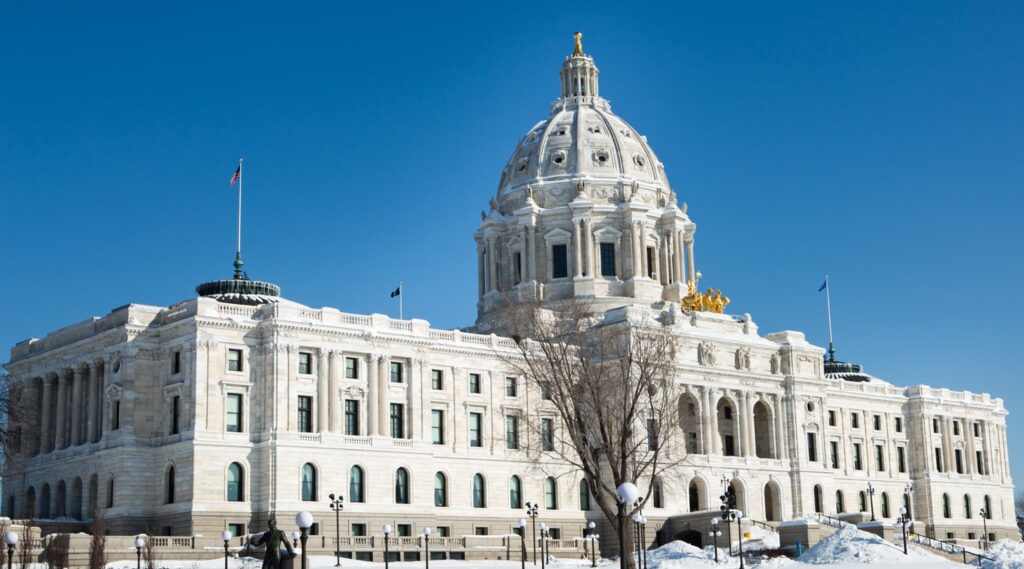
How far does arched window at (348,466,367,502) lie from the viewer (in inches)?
3386

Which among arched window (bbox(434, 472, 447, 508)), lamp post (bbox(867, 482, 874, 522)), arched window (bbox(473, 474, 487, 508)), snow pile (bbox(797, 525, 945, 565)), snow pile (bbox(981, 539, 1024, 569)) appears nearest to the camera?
snow pile (bbox(981, 539, 1024, 569))

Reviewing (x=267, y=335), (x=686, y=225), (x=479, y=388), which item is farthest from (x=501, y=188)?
(x=267, y=335)

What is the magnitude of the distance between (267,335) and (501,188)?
4525 cm

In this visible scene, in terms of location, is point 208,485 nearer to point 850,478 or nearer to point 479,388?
point 479,388

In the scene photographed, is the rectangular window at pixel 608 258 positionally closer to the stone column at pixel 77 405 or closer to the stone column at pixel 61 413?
the stone column at pixel 77 405

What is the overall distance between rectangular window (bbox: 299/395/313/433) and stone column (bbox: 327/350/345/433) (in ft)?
3.65

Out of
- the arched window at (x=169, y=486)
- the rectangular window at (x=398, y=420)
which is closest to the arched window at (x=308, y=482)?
the rectangular window at (x=398, y=420)

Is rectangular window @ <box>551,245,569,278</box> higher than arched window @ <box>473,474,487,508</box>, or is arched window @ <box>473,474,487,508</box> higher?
rectangular window @ <box>551,245,569,278</box>

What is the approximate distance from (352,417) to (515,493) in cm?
1385

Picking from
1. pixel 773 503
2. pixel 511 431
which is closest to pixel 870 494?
pixel 773 503

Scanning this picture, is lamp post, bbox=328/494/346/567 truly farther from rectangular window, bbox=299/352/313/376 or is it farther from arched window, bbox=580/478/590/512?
arched window, bbox=580/478/590/512

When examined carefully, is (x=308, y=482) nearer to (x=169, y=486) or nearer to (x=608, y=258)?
(x=169, y=486)

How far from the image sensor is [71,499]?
86.4m

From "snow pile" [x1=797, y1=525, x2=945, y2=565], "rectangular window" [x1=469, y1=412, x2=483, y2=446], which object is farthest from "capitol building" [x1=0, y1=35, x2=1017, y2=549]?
"snow pile" [x1=797, y1=525, x2=945, y2=565]
